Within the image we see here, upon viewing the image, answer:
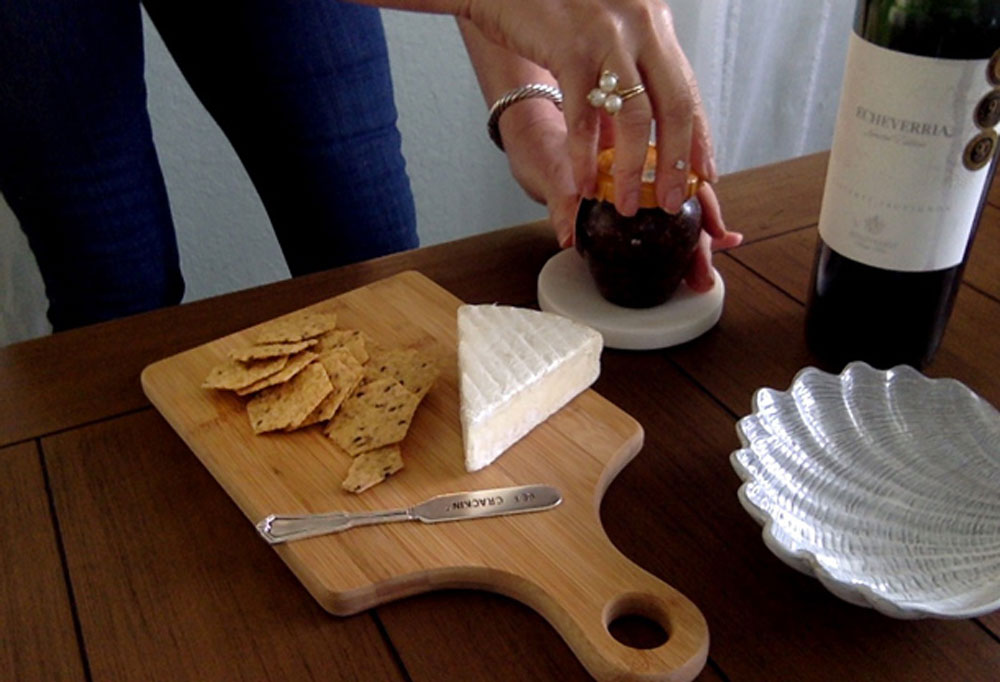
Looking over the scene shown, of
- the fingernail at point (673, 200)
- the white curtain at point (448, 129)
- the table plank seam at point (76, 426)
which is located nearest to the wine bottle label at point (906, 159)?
the fingernail at point (673, 200)

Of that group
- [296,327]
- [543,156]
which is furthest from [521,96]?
[296,327]

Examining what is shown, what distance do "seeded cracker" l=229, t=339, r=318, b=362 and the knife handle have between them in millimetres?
141

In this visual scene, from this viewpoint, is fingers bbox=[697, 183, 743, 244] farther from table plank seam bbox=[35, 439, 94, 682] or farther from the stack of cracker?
table plank seam bbox=[35, 439, 94, 682]

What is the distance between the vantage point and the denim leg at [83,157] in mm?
890

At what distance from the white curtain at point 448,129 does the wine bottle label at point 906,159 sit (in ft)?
3.51

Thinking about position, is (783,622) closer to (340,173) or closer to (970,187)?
(970,187)

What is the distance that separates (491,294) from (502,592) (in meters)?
0.33

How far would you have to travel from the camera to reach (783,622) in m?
0.52

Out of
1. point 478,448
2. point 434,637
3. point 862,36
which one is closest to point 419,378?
point 478,448

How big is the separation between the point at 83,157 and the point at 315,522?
560mm

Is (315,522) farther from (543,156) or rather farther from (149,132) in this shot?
(149,132)

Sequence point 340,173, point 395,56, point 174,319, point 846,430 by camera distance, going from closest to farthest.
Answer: point 846,430, point 174,319, point 340,173, point 395,56

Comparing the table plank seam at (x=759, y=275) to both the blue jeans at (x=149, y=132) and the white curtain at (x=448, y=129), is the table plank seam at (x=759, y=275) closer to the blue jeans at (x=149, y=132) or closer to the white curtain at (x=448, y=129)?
the blue jeans at (x=149, y=132)

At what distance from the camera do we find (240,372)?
2.23 feet
